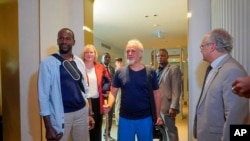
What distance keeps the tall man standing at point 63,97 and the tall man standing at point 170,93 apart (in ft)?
3.88

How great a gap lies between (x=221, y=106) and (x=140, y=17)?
4.07 meters

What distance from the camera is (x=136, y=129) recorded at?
2.18 metres

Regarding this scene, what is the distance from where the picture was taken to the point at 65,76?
197 centimetres

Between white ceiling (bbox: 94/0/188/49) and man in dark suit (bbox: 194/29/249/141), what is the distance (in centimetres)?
271

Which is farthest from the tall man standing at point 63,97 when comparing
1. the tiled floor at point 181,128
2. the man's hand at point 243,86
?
the tiled floor at point 181,128

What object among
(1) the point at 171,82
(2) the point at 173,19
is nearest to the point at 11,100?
(1) the point at 171,82

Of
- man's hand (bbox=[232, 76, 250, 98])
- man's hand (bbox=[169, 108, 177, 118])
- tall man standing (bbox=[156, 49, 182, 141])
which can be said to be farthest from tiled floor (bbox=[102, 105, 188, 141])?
man's hand (bbox=[232, 76, 250, 98])

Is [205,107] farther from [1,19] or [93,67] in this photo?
[1,19]

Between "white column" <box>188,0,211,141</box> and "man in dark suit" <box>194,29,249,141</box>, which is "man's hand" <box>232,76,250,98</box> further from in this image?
"white column" <box>188,0,211,141</box>

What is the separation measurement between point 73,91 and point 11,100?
3.61 feet

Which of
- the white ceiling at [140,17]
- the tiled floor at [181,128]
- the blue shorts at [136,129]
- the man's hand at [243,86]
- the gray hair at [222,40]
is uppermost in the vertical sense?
the white ceiling at [140,17]

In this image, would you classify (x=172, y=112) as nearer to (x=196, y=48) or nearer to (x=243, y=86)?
(x=196, y=48)

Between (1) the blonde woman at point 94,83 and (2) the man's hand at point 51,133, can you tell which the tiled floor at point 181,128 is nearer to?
(1) the blonde woman at point 94,83

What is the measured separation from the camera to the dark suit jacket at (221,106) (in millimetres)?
1383
